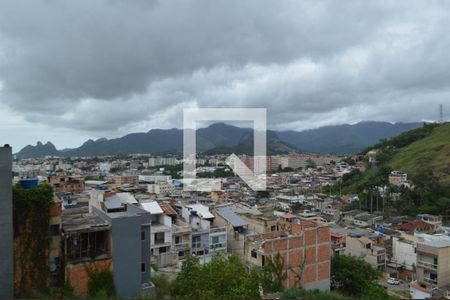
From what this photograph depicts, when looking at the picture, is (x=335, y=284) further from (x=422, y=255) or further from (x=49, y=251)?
(x=49, y=251)

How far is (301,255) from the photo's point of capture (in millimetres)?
7254

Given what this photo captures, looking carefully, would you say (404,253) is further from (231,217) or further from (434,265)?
(231,217)

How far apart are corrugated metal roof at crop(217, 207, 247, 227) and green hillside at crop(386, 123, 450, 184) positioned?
1764cm

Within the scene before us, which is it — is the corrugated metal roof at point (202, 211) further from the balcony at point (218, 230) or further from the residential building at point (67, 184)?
the residential building at point (67, 184)

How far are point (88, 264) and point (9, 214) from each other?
1.55 metres

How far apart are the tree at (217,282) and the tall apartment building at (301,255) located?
258 centimetres

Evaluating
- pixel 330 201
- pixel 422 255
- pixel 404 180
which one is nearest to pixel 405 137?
pixel 404 180

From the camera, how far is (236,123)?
5.63 m

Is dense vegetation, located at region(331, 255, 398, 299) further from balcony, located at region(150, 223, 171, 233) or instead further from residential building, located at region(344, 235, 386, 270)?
balcony, located at region(150, 223, 171, 233)

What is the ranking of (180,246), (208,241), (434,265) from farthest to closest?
(434,265) < (208,241) < (180,246)

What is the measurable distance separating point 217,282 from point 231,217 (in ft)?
17.8

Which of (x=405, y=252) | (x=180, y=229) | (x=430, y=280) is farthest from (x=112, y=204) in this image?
(x=405, y=252)

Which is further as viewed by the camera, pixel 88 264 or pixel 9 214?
pixel 88 264

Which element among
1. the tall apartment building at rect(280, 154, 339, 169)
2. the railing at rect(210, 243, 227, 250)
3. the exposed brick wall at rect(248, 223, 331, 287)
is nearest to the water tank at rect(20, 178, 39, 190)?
the exposed brick wall at rect(248, 223, 331, 287)
